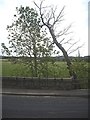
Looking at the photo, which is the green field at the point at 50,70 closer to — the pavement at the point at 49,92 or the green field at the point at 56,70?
the green field at the point at 56,70

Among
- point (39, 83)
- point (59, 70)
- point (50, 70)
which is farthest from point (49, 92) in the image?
point (59, 70)

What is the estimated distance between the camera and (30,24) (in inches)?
963

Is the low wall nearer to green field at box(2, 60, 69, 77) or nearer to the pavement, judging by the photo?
the pavement

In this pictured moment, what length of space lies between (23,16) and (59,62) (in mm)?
4271

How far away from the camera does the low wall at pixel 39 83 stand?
22.7m

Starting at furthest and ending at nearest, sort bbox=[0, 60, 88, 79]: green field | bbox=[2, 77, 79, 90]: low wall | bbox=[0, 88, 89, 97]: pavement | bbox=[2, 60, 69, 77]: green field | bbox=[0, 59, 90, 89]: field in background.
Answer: bbox=[2, 60, 69, 77]: green field
bbox=[0, 60, 88, 79]: green field
bbox=[0, 59, 90, 89]: field in background
bbox=[2, 77, 79, 90]: low wall
bbox=[0, 88, 89, 97]: pavement

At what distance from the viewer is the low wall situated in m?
22.7

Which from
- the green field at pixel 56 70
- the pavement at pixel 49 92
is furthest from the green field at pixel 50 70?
the pavement at pixel 49 92

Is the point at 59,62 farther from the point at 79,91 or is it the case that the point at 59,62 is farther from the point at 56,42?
the point at 79,91

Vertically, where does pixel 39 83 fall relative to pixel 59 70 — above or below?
below

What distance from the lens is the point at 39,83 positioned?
22938 mm

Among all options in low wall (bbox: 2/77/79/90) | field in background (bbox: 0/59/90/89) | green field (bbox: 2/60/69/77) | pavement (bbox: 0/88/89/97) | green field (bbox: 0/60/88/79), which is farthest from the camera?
green field (bbox: 2/60/69/77)

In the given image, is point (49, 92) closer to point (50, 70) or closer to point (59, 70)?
point (50, 70)

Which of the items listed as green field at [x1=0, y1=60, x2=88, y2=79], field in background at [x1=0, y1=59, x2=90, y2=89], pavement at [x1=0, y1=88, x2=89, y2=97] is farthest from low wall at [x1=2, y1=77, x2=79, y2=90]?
green field at [x1=0, y1=60, x2=88, y2=79]
